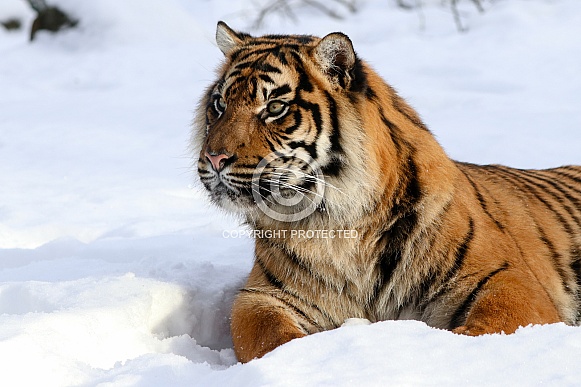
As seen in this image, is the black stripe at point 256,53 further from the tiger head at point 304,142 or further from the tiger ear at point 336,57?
the tiger ear at point 336,57

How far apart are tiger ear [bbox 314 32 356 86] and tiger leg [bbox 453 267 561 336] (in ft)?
2.23

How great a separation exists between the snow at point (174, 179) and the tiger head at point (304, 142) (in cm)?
27

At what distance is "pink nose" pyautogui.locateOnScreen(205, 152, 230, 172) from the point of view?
2260mm

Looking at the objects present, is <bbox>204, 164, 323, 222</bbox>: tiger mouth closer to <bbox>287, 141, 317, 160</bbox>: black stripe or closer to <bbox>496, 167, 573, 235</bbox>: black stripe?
<bbox>287, 141, 317, 160</bbox>: black stripe

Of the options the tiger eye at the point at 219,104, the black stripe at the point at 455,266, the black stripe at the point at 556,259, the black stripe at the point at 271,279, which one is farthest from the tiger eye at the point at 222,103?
the black stripe at the point at 556,259

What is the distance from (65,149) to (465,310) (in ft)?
13.6

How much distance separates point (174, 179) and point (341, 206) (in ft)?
→ 9.86

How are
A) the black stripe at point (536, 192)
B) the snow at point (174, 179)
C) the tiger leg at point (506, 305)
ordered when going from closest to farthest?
the snow at point (174, 179)
the tiger leg at point (506, 305)
the black stripe at point (536, 192)

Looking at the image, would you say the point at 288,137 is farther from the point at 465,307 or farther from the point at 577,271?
the point at 577,271

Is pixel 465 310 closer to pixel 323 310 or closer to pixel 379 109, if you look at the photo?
pixel 323 310

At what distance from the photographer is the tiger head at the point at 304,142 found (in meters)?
2.30

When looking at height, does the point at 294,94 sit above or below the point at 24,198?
above

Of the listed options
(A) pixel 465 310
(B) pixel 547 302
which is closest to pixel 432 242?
(A) pixel 465 310

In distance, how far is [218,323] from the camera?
267 cm
